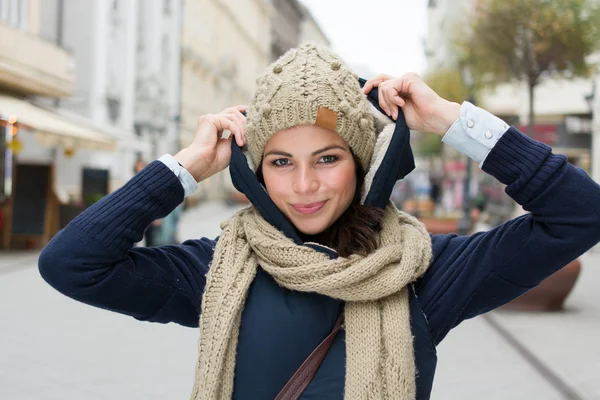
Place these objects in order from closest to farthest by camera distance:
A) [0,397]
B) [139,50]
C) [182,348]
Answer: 1. [0,397]
2. [182,348]
3. [139,50]

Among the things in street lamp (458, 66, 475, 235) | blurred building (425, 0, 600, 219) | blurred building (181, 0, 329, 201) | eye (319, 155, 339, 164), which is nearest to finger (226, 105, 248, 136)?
eye (319, 155, 339, 164)

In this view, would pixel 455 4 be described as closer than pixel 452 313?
No

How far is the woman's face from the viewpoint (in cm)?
176

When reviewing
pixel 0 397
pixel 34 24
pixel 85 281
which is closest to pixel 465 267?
pixel 85 281

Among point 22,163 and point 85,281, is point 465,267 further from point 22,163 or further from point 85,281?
point 22,163

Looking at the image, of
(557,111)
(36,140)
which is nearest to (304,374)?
(36,140)

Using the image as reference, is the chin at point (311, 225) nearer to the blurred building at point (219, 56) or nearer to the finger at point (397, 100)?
the finger at point (397, 100)

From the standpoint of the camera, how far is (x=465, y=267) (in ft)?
5.90

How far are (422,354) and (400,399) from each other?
15 cm

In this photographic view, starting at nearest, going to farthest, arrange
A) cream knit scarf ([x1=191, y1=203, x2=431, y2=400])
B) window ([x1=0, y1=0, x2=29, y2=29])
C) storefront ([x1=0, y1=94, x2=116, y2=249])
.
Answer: cream knit scarf ([x1=191, y1=203, x2=431, y2=400]) → storefront ([x1=0, y1=94, x2=116, y2=249]) → window ([x1=0, y1=0, x2=29, y2=29])

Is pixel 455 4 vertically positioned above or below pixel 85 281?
above

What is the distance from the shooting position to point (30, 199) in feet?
46.4

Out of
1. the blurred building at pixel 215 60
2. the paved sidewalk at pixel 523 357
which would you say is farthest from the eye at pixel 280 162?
the blurred building at pixel 215 60

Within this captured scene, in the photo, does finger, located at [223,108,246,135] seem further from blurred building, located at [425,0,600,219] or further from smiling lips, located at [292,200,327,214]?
blurred building, located at [425,0,600,219]
